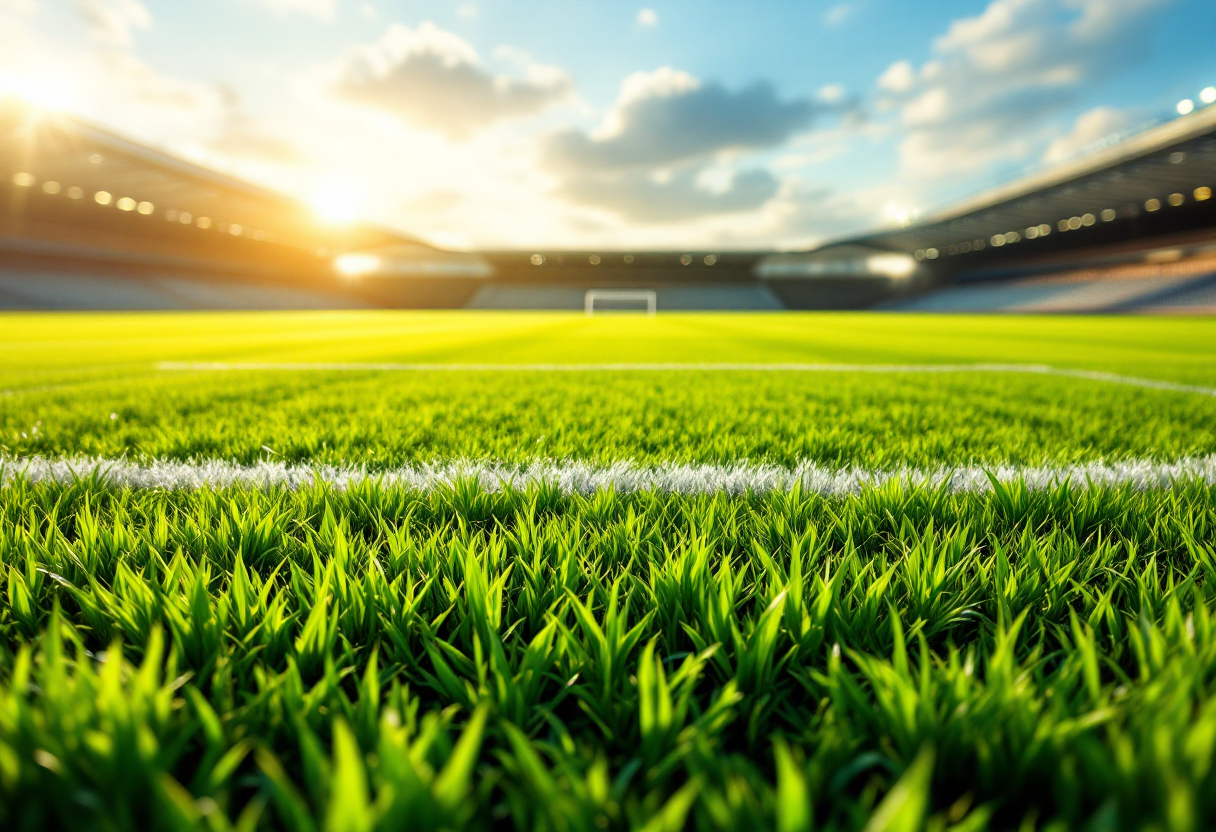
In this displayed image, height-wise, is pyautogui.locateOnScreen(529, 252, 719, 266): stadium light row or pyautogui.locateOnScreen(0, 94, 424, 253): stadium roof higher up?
pyautogui.locateOnScreen(0, 94, 424, 253): stadium roof

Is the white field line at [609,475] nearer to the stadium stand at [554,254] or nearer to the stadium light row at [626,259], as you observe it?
the stadium stand at [554,254]

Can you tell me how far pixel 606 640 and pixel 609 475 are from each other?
1.25m

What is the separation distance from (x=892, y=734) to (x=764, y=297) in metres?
61.4

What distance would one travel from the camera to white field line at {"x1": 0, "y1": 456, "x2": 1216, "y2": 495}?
193 centimetres

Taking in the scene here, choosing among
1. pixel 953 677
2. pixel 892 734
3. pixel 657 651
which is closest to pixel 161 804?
pixel 657 651

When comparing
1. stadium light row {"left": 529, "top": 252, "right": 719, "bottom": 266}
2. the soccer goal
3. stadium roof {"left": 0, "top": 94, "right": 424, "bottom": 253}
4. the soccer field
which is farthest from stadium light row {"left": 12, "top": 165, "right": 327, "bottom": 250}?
the soccer field

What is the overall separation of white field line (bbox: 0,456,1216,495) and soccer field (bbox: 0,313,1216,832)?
0.08 ft

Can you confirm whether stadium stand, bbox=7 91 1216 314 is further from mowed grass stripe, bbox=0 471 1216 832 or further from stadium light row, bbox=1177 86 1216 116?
mowed grass stripe, bbox=0 471 1216 832

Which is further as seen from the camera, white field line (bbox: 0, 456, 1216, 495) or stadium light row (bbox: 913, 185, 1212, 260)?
stadium light row (bbox: 913, 185, 1212, 260)

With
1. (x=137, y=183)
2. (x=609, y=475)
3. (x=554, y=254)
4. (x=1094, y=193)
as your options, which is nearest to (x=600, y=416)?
(x=609, y=475)

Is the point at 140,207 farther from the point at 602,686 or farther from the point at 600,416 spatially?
the point at 602,686

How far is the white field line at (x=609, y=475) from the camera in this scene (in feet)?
6.34

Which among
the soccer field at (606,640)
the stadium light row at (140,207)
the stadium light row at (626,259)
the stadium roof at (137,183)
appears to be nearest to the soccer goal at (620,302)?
the stadium light row at (626,259)

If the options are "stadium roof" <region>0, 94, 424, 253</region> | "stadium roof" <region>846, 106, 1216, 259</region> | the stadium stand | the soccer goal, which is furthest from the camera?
the soccer goal
